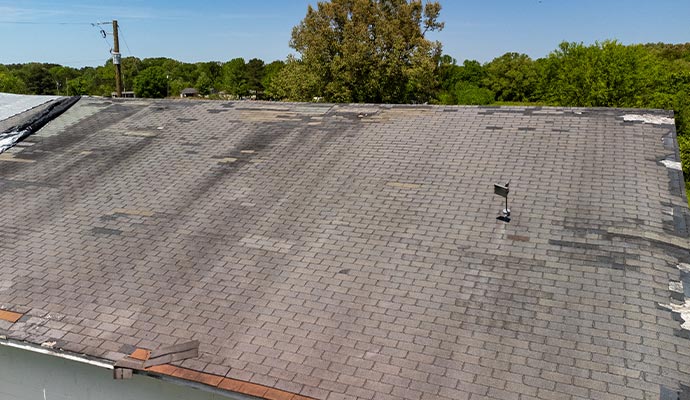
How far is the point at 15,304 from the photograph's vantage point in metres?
8.06

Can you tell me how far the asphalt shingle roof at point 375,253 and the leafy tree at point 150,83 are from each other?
267 feet

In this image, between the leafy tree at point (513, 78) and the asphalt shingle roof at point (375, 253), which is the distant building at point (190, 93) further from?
the asphalt shingle roof at point (375, 253)

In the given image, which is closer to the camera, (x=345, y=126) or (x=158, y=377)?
(x=158, y=377)

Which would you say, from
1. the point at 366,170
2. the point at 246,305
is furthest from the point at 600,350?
the point at 366,170

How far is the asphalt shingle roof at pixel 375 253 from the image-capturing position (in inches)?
254

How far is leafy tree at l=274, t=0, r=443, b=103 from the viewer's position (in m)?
36.2

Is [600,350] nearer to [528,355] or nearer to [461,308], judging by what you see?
[528,355]

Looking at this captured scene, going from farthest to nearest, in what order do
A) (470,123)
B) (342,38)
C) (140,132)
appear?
(342,38)
(140,132)
(470,123)

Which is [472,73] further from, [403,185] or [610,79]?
[403,185]

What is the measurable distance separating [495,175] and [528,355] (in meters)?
5.01

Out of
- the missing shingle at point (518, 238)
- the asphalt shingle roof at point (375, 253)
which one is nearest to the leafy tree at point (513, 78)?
the asphalt shingle roof at point (375, 253)

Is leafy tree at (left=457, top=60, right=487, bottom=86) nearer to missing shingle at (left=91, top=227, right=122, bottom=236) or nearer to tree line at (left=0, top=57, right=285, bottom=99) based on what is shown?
tree line at (left=0, top=57, right=285, bottom=99)

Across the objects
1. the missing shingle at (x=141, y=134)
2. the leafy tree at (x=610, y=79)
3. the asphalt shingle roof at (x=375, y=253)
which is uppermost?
the leafy tree at (x=610, y=79)

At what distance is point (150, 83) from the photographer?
89.9 meters
